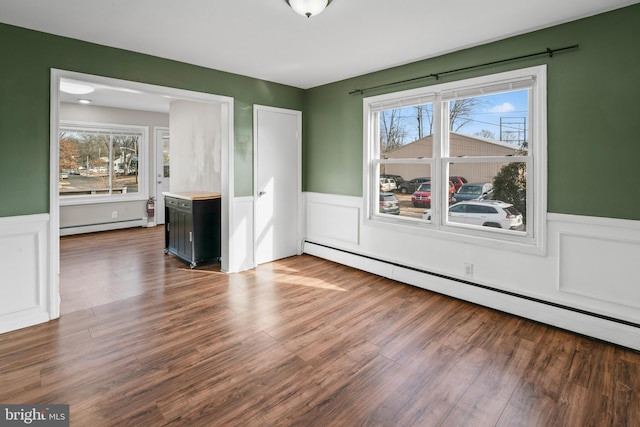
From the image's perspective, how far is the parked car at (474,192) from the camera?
3328 millimetres

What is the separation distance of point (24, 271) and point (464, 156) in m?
4.01

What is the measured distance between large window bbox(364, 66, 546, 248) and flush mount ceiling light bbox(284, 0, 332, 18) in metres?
1.65

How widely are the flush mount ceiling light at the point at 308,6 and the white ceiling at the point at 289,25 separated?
0.11 m

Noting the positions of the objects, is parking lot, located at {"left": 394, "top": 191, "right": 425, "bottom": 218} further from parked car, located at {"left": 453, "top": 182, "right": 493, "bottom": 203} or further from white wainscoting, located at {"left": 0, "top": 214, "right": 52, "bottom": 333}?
white wainscoting, located at {"left": 0, "top": 214, "right": 52, "bottom": 333}

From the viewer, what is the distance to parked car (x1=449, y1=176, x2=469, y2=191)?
350 centimetres

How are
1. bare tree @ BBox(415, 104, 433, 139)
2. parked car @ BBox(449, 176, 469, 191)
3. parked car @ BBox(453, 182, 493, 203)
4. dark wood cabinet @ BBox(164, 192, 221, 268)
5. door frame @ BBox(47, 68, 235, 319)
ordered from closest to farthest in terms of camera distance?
door frame @ BBox(47, 68, 235, 319) → parked car @ BBox(453, 182, 493, 203) → parked car @ BBox(449, 176, 469, 191) → bare tree @ BBox(415, 104, 433, 139) → dark wood cabinet @ BBox(164, 192, 221, 268)

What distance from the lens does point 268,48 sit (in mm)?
3357

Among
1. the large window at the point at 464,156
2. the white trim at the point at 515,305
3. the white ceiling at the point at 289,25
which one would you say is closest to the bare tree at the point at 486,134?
the large window at the point at 464,156

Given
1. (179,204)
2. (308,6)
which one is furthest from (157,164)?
(308,6)

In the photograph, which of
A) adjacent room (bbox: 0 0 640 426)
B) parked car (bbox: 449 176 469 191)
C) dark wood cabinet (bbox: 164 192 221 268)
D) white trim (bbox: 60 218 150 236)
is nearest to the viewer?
adjacent room (bbox: 0 0 640 426)

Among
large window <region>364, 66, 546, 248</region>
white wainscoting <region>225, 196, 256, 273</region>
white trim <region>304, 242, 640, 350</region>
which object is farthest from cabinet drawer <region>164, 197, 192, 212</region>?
large window <region>364, 66, 546, 248</region>

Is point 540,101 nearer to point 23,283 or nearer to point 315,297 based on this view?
point 315,297

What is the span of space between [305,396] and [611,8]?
3369mm

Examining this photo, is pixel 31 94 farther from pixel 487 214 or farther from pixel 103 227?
pixel 103 227
